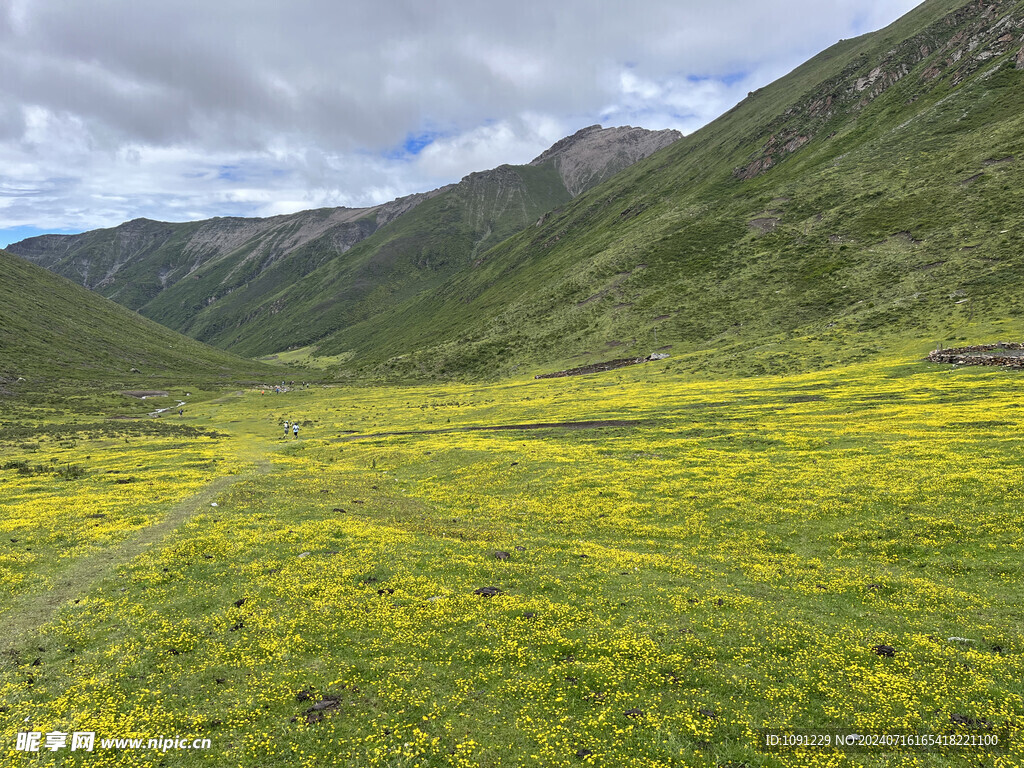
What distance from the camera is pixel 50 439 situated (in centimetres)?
7025

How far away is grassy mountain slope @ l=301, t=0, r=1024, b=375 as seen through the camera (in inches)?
3666

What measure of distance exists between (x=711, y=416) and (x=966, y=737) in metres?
46.1

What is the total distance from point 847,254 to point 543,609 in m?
146

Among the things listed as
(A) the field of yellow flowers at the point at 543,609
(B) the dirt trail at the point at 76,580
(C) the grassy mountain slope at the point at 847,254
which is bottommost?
(A) the field of yellow flowers at the point at 543,609

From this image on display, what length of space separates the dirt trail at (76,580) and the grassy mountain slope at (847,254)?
290 ft

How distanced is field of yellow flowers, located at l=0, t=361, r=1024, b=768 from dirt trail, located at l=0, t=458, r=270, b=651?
0.53 ft

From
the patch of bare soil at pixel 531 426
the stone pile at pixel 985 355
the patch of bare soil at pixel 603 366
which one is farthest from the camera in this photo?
the patch of bare soil at pixel 603 366

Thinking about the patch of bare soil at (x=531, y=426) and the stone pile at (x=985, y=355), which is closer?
the stone pile at (x=985, y=355)

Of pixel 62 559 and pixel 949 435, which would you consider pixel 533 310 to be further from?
pixel 62 559

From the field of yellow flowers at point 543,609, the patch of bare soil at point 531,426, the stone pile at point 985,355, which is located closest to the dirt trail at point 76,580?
the field of yellow flowers at point 543,609

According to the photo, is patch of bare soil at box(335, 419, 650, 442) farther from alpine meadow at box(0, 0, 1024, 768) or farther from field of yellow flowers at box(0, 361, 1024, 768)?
field of yellow flowers at box(0, 361, 1024, 768)

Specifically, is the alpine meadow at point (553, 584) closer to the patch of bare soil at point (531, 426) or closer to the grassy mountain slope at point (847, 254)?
the patch of bare soil at point (531, 426)

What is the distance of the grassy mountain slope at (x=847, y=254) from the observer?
93.1 metres

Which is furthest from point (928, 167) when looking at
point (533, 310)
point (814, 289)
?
point (533, 310)
